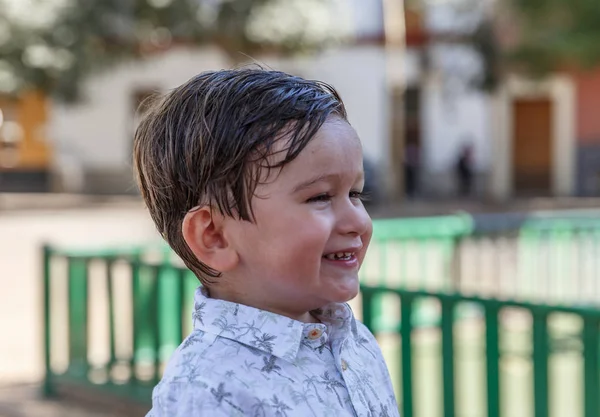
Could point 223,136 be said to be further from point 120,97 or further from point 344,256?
point 120,97

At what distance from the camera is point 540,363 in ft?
10.5

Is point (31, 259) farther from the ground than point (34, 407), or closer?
farther from the ground

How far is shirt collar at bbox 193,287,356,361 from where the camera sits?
4.76 feet

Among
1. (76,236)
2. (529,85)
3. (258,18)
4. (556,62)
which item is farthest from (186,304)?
(529,85)

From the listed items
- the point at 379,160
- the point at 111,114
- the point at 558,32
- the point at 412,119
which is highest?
the point at 558,32

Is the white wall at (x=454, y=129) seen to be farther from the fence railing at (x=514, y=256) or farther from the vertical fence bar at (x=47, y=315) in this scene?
the vertical fence bar at (x=47, y=315)

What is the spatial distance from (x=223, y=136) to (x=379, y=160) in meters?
26.1

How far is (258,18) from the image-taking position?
73.3ft

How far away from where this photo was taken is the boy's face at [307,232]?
4.74 feet

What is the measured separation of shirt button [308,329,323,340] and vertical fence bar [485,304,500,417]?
1.89m

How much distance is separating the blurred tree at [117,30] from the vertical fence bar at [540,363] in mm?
19459

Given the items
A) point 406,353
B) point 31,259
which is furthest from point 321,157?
point 31,259

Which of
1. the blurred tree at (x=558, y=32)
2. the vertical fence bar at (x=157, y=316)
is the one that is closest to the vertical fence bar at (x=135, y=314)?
the vertical fence bar at (x=157, y=316)

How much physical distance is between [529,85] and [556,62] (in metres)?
5.92
